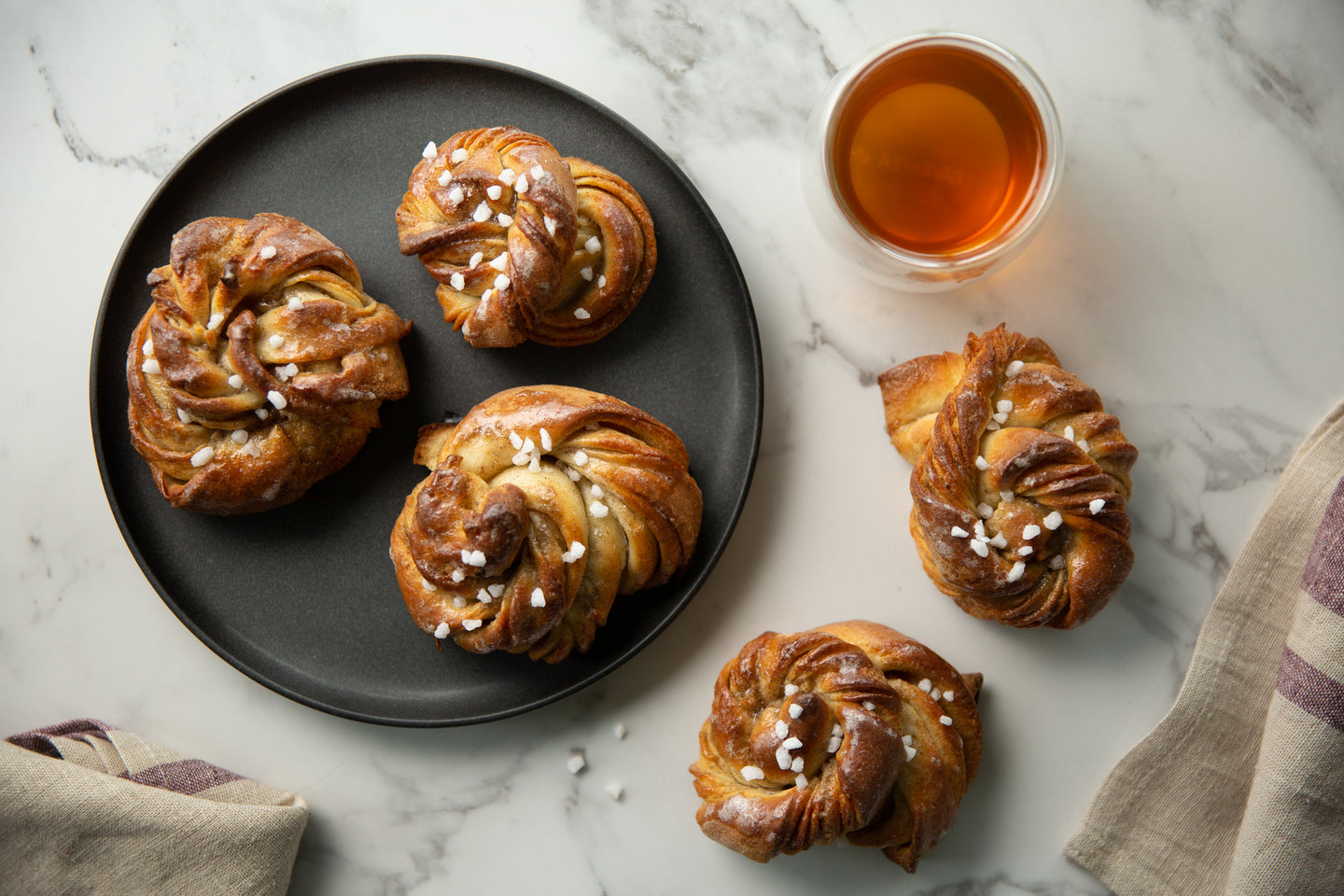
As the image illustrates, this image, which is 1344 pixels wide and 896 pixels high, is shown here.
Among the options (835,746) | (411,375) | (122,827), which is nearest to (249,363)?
(411,375)

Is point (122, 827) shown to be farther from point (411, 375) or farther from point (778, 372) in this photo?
point (778, 372)

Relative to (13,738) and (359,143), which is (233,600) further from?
(359,143)

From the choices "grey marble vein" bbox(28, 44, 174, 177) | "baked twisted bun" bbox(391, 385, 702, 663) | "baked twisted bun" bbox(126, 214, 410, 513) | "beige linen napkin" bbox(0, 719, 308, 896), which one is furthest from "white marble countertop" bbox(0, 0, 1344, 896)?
"baked twisted bun" bbox(126, 214, 410, 513)

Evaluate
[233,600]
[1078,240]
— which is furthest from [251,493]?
[1078,240]

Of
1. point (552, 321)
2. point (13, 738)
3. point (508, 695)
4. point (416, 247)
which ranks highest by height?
point (416, 247)

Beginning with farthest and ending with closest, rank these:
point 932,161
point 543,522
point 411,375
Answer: point 411,375 → point 932,161 → point 543,522

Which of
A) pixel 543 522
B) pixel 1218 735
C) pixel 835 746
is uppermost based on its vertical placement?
pixel 543 522
